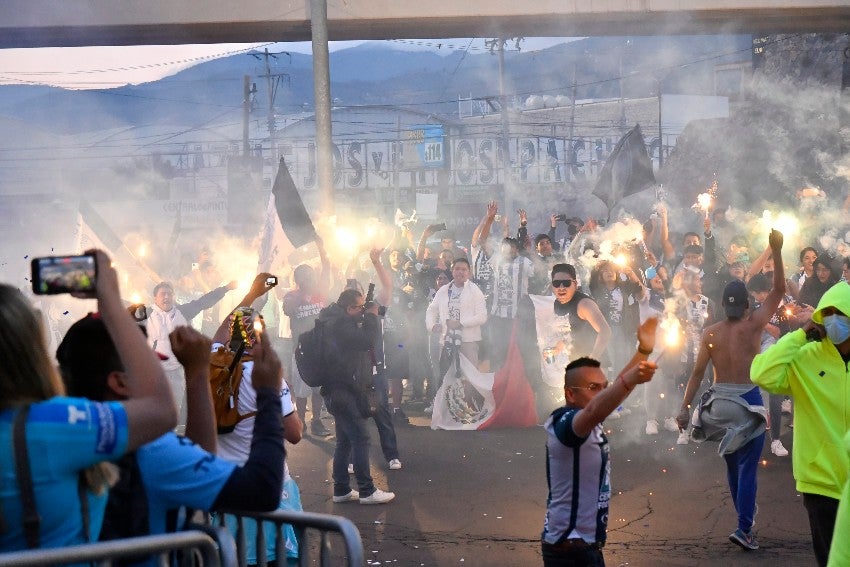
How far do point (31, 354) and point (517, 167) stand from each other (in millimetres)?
55501

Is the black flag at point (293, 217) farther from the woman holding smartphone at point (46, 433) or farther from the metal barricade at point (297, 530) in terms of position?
the woman holding smartphone at point (46, 433)

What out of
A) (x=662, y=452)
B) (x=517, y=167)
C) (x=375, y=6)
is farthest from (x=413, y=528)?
(x=517, y=167)

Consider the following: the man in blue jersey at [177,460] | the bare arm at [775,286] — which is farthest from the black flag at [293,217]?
the man in blue jersey at [177,460]

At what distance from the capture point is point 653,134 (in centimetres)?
5841

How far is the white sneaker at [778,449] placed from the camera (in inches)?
398

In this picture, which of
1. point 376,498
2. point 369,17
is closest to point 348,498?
point 376,498

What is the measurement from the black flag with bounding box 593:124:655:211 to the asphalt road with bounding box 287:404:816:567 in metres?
4.70

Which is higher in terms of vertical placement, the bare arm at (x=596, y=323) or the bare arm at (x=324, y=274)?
the bare arm at (x=324, y=274)

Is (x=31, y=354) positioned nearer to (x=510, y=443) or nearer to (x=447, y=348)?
(x=510, y=443)

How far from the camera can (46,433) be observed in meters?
2.38

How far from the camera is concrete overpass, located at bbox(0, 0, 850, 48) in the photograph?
1373 centimetres

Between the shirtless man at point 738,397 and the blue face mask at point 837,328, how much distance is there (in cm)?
156

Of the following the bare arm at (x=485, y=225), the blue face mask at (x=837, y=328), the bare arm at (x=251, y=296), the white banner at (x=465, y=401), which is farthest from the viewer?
the bare arm at (x=485, y=225)

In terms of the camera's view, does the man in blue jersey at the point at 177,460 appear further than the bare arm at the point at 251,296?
No
